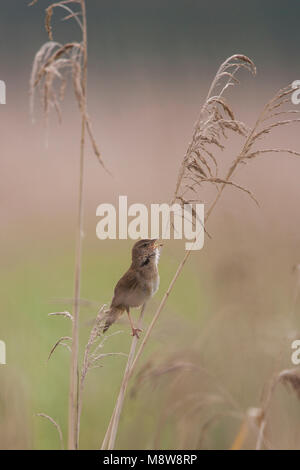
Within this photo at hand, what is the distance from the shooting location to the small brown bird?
7.92 ft

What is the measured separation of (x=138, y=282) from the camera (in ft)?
8.17

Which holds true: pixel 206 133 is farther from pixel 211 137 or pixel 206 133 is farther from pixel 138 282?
pixel 138 282

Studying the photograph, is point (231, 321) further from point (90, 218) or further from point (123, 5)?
point (123, 5)

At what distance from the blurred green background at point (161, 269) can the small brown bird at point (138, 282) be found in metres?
0.14

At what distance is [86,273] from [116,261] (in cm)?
28

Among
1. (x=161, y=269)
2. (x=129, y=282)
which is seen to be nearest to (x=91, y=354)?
(x=129, y=282)

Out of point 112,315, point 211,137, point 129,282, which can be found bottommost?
point 112,315

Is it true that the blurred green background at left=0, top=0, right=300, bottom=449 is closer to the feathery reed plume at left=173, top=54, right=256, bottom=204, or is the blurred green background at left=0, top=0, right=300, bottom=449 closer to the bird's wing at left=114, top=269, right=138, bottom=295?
the bird's wing at left=114, top=269, right=138, bottom=295

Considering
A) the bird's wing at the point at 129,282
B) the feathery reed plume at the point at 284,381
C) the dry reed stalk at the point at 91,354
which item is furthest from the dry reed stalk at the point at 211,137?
the bird's wing at the point at 129,282

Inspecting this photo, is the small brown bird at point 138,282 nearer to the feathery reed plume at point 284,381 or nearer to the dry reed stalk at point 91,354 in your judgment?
the dry reed stalk at point 91,354

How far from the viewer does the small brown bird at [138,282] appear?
2.41 m

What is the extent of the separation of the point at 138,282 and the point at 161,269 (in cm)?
198

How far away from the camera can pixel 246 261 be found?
9.73 feet
